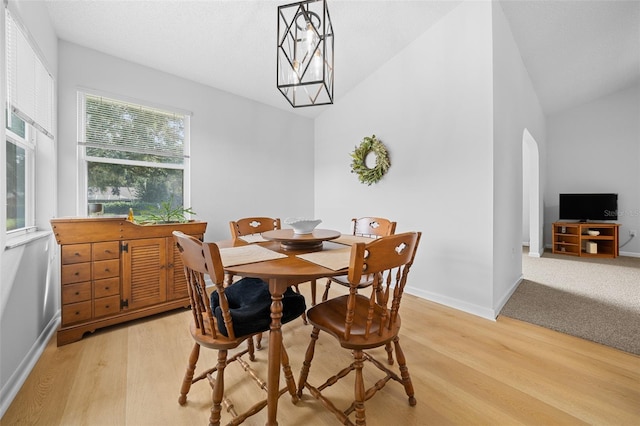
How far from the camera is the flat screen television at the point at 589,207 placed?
4691mm

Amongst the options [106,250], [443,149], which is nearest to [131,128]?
[106,250]

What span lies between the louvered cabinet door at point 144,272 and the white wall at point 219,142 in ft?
2.50

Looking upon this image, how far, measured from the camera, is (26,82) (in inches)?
66.3

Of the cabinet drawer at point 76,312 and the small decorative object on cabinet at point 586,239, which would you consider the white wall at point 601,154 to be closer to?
the small decorative object on cabinet at point 586,239

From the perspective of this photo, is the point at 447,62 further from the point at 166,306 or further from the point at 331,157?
the point at 166,306

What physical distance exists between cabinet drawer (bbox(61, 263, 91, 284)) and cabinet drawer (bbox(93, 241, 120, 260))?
89 mm

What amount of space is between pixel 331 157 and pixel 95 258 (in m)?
3.09

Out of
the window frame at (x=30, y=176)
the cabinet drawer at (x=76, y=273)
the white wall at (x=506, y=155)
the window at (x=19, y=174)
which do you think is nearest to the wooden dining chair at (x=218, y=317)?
the cabinet drawer at (x=76, y=273)

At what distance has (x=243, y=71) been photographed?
119 inches

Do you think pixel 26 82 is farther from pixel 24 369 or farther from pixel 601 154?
pixel 601 154

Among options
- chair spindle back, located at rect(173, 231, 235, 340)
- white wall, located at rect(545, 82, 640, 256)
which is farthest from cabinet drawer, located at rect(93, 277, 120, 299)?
white wall, located at rect(545, 82, 640, 256)

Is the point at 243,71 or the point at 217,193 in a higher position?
the point at 243,71

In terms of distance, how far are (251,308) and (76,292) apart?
1636 millimetres

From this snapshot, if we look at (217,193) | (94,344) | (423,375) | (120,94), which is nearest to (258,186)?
(217,193)
